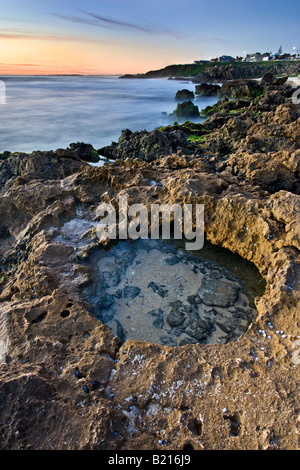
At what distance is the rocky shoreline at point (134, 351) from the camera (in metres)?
2.38

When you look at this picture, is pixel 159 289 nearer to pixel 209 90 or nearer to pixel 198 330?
pixel 198 330

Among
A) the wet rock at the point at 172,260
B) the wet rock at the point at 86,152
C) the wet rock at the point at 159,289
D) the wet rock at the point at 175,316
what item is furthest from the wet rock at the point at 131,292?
the wet rock at the point at 86,152

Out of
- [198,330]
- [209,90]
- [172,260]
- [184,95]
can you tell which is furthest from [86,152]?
[209,90]

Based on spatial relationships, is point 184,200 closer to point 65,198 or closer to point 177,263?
point 177,263

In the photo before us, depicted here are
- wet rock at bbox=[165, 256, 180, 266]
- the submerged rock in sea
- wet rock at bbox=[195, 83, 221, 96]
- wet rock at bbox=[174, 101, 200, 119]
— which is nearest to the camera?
wet rock at bbox=[165, 256, 180, 266]

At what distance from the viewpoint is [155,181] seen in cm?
597

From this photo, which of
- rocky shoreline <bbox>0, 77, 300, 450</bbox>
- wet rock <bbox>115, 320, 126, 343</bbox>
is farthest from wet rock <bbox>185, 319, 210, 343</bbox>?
wet rock <bbox>115, 320, 126, 343</bbox>

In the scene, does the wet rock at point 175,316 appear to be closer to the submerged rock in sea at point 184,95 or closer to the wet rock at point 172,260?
the wet rock at point 172,260

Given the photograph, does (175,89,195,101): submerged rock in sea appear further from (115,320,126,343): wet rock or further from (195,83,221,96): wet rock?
(115,320,126,343): wet rock

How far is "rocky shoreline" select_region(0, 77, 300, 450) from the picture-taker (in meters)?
2.38

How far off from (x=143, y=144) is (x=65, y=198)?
608cm

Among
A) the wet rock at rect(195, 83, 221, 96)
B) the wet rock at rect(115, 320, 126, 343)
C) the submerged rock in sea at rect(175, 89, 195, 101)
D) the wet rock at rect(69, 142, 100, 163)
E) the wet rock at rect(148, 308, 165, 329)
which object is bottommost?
the wet rock at rect(115, 320, 126, 343)

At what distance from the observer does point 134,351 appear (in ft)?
9.81
